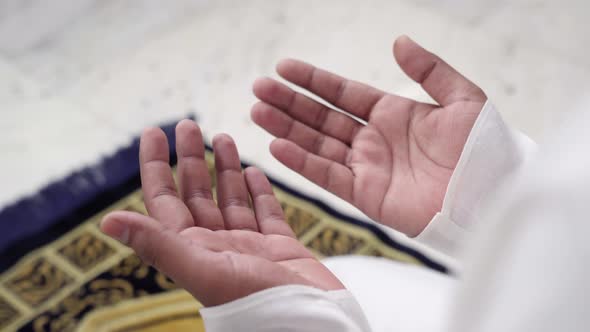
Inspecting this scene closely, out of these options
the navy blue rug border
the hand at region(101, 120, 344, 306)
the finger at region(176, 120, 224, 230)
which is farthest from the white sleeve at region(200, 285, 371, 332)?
the navy blue rug border

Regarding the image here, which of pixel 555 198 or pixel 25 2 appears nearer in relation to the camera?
pixel 555 198

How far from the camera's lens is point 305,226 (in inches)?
43.9

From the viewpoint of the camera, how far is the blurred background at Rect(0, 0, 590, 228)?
1286 mm

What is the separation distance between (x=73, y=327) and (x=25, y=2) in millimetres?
930

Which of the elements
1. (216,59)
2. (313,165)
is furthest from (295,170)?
(216,59)

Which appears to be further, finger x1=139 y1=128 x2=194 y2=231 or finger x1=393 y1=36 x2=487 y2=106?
finger x1=393 y1=36 x2=487 y2=106

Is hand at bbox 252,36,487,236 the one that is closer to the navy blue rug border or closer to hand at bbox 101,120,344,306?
hand at bbox 101,120,344,306

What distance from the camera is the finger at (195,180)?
0.62 metres

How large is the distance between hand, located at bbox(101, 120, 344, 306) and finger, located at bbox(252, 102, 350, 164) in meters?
0.11

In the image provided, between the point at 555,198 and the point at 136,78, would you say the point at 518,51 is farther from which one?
the point at 555,198

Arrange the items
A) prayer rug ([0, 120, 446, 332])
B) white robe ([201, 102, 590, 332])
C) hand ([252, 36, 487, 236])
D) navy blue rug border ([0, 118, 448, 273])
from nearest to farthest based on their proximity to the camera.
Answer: white robe ([201, 102, 590, 332]) → hand ([252, 36, 487, 236]) → prayer rug ([0, 120, 446, 332]) → navy blue rug border ([0, 118, 448, 273])

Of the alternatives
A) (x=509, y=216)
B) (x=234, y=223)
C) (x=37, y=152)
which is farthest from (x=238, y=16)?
(x=509, y=216)

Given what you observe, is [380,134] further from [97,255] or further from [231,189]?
[97,255]

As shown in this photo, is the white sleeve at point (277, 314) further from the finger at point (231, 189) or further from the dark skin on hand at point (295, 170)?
the finger at point (231, 189)
